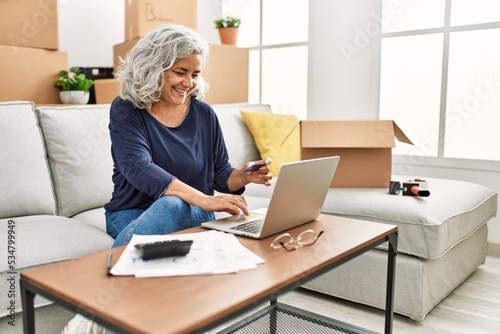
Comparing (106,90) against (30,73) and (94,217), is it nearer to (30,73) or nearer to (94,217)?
(30,73)

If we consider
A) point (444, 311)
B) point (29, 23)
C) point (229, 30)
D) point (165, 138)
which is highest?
point (229, 30)

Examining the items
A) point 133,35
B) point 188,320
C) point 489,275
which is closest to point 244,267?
point 188,320

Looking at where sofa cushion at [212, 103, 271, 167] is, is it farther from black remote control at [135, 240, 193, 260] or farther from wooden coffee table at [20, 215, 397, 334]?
black remote control at [135, 240, 193, 260]

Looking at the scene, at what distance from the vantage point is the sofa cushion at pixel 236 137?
267 centimetres

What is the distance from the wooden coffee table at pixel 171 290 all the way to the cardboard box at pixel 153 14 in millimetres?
1975

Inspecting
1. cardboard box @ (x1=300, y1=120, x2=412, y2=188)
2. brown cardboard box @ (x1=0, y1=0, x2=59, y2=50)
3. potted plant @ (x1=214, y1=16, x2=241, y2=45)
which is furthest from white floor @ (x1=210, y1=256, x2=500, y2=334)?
potted plant @ (x1=214, y1=16, x2=241, y2=45)

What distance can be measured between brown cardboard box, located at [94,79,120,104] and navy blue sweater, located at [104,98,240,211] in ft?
3.26

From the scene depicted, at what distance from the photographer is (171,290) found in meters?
0.92

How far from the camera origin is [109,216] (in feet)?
5.64

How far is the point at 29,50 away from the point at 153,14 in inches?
30.0

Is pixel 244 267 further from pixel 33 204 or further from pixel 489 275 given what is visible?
pixel 489 275

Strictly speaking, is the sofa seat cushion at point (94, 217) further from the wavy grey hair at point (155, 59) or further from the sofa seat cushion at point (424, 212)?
the sofa seat cushion at point (424, 212)

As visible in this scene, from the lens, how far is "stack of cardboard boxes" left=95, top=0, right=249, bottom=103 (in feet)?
9.20

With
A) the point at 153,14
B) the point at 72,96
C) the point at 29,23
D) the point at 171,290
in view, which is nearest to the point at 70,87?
the point at 72,96
